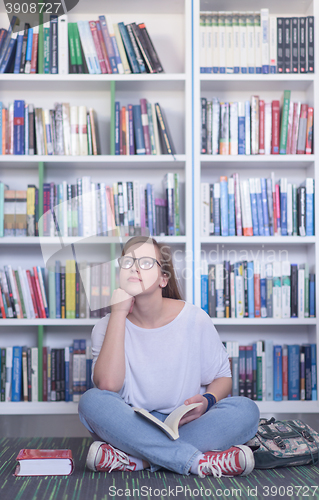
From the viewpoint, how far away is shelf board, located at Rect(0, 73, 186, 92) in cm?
211

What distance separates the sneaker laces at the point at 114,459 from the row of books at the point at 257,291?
2.98ft

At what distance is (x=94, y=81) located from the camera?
7.01 ft

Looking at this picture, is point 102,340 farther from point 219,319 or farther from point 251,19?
point 251,19

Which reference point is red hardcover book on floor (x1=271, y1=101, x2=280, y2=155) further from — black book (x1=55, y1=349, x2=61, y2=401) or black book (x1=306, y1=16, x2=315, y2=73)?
black book (x1=55, y1=349, x2=61, y2=401)

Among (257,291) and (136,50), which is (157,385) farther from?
(136,50)

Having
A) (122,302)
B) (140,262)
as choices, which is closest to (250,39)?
(140,262)

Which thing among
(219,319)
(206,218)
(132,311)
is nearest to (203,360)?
(132,311)

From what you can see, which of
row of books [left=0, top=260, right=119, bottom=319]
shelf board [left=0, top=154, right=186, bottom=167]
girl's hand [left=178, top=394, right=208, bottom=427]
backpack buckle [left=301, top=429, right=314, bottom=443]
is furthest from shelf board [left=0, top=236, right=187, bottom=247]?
backpack buckle [left=301, top=429, right=314, bottom=443]

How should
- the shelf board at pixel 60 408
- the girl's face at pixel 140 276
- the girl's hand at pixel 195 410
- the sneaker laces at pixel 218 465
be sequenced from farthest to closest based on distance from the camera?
1. the shelf board at pixel 60 408
2. the girl's face at pixel 140 276
3. the girl's hand at pixel 195 410
4. the sneaker laces at pixel 218 465

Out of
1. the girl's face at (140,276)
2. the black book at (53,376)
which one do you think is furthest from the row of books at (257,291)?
the black book at (53,376)

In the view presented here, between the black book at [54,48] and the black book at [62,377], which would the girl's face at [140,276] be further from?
the black book at [54,48]

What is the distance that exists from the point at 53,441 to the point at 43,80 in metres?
1.61

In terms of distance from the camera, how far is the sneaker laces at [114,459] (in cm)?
131

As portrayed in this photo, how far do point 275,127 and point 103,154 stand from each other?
849mm
